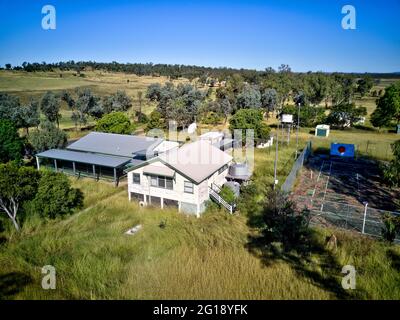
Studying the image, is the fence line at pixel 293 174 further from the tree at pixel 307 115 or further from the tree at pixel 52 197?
the tree at pixel 307 115

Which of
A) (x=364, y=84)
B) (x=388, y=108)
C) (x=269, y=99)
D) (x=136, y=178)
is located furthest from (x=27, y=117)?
(x=364, y=84)

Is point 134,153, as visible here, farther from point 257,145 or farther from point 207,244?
point 257,145

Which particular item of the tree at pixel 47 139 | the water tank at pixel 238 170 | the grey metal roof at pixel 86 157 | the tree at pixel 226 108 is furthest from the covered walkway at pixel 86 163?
the tree at pixel 226 108

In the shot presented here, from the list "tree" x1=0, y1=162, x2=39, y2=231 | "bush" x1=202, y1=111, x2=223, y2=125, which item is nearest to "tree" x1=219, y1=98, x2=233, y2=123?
"bush" x1=202, y1=111, x2=223, y2=125

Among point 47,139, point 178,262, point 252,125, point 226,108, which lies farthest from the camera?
point 226,108

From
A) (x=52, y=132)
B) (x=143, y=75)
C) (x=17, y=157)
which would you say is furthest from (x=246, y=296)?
(x=143, y=75)

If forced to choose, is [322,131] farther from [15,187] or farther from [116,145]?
[15,187]

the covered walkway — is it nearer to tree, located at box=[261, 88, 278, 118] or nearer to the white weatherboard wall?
the white weatherboard wall
